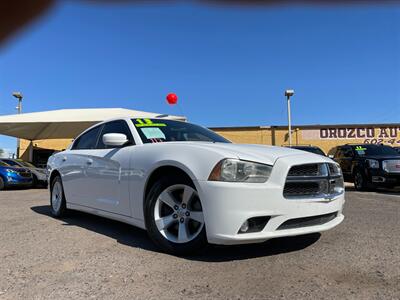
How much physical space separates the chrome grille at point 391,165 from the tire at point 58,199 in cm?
820

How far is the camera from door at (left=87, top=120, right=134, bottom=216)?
15.2ft

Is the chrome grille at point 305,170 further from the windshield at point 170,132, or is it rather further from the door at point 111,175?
the door at point 111,175

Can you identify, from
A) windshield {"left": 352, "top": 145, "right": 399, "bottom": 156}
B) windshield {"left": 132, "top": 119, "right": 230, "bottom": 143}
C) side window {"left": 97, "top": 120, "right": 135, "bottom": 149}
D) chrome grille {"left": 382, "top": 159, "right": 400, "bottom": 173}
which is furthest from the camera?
windshield {"left": 352, "top": 145, "right": 399, "bottom": 156}

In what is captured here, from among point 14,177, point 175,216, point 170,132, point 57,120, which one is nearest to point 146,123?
point 170,132

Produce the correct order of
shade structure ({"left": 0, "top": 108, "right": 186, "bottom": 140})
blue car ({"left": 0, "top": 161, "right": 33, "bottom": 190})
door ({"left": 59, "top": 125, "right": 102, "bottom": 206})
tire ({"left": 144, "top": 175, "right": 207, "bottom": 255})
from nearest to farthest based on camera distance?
tire ({"left": 144, "top": 175, "right": 207, "bottom": 255}) < door ({"left": 59, "top": 125, "right": 102, "bottom": 206}) < blue car ({"left": 0, "top": 161, "right": 33, "bottom": 190}) < shade structure ({"left": 0, "top": 108, "right": 186, "bottom": 140})

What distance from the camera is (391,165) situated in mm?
10719

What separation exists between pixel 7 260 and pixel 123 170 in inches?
57.6

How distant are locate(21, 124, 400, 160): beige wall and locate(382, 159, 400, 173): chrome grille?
1523 cm

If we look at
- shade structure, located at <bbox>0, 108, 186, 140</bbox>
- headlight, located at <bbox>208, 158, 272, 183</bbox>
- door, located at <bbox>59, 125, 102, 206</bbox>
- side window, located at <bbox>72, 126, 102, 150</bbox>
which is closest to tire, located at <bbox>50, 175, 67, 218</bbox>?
door, located at <bbox>59, 125, 102, 206</bbox>

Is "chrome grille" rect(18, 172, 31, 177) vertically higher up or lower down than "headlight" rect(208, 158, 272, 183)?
lower down

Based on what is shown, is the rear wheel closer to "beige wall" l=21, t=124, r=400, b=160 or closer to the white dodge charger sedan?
the white dodge charger sedan

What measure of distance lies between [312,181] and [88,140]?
3.39m

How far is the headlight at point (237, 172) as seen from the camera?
11.9 feet

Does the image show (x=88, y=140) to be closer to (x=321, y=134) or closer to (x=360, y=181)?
(x=360, y=181)
